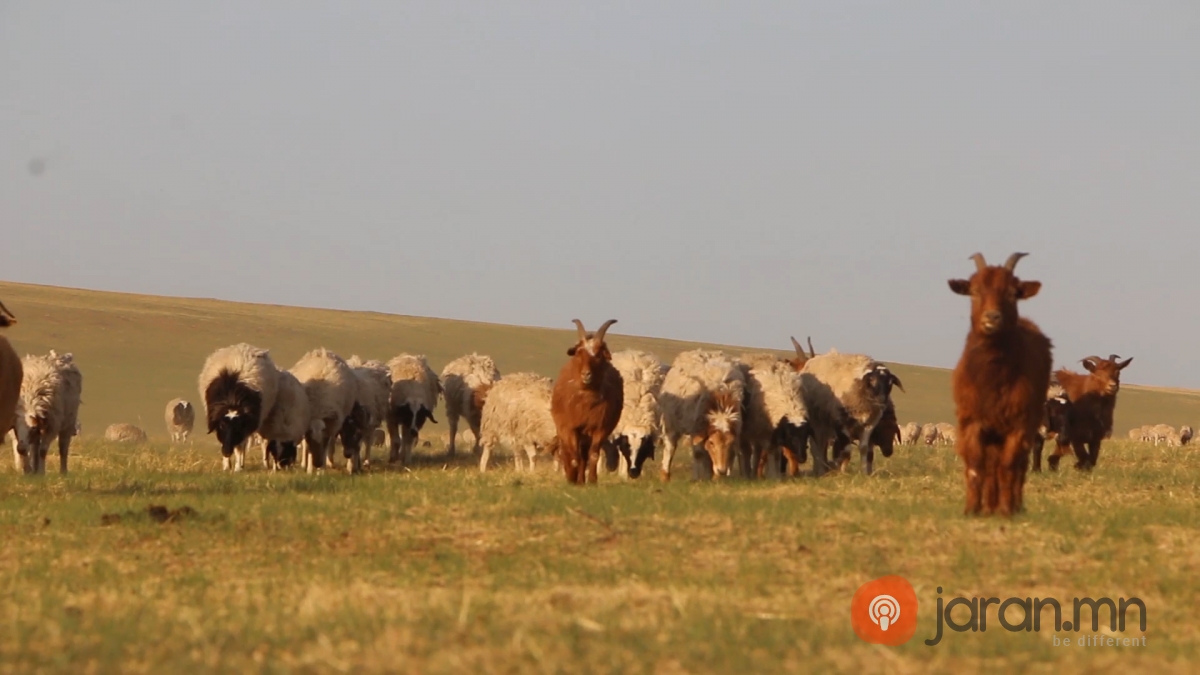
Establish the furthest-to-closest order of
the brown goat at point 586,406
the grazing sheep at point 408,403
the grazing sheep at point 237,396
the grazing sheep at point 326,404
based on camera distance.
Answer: the grazing sheep at point 408,403 < the grazing sheep at point 326,404 < the grazing sheep at point 237,396 < the brown goat at point 586,406

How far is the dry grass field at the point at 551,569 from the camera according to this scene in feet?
22.7

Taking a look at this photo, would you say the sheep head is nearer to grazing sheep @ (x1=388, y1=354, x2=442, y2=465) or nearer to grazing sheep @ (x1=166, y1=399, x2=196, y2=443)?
grazing sheep @ (x1=388, y1=354, x2=442, y2=465)

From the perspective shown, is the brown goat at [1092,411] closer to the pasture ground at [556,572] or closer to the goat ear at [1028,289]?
the pasture ground at [556,572]

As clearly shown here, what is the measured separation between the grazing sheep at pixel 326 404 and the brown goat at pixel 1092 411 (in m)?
11.3

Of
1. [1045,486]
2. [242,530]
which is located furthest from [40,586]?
[1045,486]

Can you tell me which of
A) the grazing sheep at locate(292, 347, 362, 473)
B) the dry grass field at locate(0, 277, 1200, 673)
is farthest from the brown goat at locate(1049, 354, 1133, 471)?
the grazing sheep at locate(292, 347, 362, 473)

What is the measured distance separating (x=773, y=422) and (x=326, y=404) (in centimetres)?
818

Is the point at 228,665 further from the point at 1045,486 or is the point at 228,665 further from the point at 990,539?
the point at 1045,486

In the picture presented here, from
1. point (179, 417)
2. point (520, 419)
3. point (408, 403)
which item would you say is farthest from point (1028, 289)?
point (179, 417)

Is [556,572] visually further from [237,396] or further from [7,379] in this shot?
[237,396]

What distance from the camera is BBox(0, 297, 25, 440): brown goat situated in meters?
14.7

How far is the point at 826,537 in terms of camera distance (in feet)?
36.1

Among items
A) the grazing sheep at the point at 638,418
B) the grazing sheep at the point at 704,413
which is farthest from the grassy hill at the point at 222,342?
the grazing sheep at the point at 704,413

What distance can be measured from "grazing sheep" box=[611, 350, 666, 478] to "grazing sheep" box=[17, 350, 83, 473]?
8.04m
